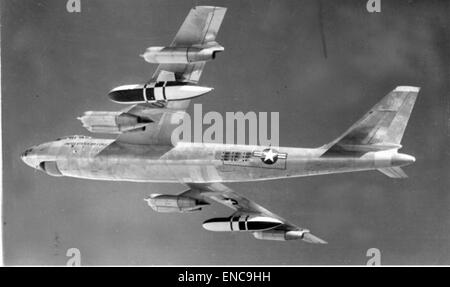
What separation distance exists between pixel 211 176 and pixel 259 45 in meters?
3.68

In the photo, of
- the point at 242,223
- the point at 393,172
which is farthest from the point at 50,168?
the point at 393,172

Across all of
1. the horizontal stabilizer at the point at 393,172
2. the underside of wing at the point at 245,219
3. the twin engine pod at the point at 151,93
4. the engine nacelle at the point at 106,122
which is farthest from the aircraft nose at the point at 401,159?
the engine nacelle at the point at 106,122

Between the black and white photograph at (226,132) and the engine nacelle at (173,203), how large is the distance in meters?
0.04

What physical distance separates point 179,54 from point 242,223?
15.5ft

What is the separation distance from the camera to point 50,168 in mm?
22062

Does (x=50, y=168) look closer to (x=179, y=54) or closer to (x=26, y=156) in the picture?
(x=26, y=156)

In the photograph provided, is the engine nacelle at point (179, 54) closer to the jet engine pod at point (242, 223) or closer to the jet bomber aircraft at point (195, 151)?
the jet bomber aircraft at point (195, 151)

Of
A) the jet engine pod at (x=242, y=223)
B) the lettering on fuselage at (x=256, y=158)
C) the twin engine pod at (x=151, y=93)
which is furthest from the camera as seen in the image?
the jet engine pod at (x=242, y=223)

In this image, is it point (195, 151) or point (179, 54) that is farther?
point (195, 151)

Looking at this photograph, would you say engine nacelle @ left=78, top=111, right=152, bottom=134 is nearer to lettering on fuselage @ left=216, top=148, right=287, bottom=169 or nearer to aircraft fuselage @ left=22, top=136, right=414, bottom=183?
aircraft fuselage @ left=22, top=136, right=414, bottom=183

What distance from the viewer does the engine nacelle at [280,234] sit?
2148 cm
